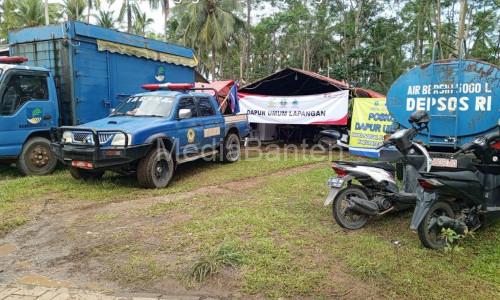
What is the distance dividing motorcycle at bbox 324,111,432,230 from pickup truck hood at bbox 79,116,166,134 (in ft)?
11.3

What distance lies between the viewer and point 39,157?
26.0 ft

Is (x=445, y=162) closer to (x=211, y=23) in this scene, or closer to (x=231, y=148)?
(x=231, y=148)

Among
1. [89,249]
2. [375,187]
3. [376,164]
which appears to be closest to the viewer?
[89,249]

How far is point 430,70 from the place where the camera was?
6.22m

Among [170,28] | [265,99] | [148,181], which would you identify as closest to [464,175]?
[148,181]

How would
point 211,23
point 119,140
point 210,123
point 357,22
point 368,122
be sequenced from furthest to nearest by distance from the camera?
point 357,22
point 211,23
point 368,122
point 210,123
point 119,140

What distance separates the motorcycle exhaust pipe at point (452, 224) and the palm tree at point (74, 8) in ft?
106

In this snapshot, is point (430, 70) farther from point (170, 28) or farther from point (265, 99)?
point (170, 28)

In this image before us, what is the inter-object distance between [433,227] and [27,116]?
7.29 meters

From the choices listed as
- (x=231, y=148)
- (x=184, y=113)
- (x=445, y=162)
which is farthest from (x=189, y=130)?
(x=445, y=162)

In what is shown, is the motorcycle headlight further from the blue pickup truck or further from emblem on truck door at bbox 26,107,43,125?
emblem on truck door at bbox 26,107,43,125

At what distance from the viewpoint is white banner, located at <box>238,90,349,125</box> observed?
471 inches

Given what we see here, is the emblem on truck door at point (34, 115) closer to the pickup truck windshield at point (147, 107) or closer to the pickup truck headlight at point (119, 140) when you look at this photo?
the pickup truck windshield at point (147, 107)

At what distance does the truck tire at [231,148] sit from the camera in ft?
30.8
